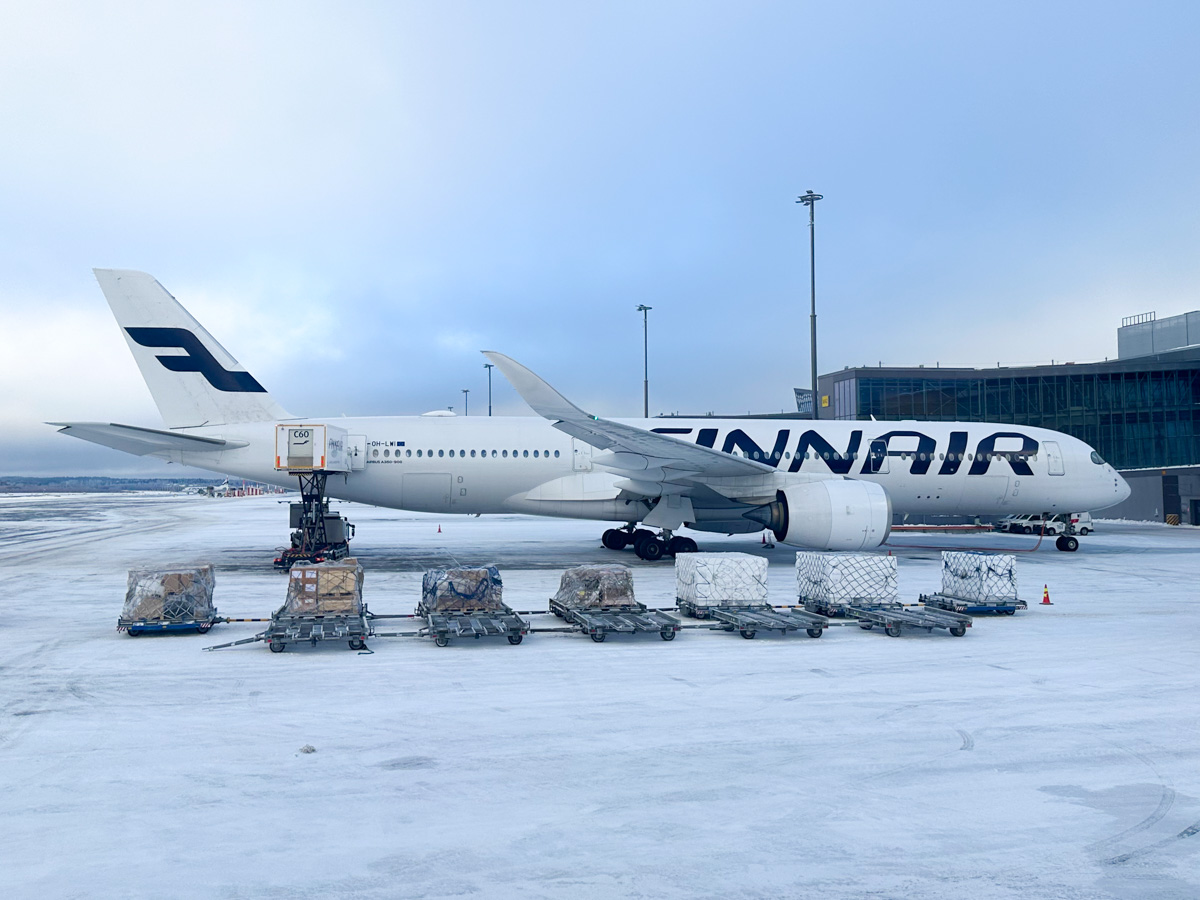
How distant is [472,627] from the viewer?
10.4m

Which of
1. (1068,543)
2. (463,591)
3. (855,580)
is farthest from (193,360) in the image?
(1068,543)

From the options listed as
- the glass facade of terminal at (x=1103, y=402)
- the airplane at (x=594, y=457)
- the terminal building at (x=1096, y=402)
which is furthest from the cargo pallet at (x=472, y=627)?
the glass facade of terminal at (x=1103, y=402)

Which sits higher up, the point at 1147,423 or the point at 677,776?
the point at 1147,423

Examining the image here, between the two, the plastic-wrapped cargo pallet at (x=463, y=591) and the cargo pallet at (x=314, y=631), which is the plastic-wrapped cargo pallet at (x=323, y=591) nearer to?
the cargo pallet at (x=314, y=631)

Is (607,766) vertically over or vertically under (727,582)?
under

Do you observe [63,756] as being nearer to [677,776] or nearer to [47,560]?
[677,776]

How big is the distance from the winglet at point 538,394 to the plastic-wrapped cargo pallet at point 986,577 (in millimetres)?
8245

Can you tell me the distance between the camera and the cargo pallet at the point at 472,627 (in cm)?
1021

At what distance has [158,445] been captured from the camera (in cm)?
1992

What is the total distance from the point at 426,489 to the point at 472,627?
11.5 meters

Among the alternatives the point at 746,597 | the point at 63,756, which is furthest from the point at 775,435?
the point at 63,756

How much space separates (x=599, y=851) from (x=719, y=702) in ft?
11.0

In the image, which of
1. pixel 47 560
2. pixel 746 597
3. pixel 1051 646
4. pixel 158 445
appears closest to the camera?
pixel 1051 646

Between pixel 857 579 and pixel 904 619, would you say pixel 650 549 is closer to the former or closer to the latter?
pixel 857 579
